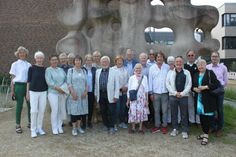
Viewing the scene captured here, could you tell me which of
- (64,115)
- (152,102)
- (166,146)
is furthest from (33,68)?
(166,146)

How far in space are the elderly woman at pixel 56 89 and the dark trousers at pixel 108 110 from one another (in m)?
0.81

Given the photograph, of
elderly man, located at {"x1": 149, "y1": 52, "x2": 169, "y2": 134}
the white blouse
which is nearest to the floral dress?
elderly man, located at {"x1": 149, "y1": 52, "x2": 169, "y2": 134}

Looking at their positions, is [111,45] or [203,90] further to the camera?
[111,45]

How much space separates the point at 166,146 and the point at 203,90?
133cm

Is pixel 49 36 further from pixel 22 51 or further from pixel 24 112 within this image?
pixel 22 51

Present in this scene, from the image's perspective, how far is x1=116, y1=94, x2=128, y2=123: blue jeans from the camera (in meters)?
7.50

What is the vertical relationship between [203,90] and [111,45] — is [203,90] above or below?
below

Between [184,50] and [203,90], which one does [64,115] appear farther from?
[184,50]

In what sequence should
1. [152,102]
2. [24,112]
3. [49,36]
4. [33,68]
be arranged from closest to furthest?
1. [33,68]
2. [152,102]
3. [24,112]
4. [49,36]

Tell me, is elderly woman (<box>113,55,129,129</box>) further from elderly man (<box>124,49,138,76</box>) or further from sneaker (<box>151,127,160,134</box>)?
sneaker (<box>151,127,160,134</box>)

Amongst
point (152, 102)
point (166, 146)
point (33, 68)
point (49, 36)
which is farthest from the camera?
point (49, 36)

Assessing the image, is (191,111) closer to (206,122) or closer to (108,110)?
(206,122)

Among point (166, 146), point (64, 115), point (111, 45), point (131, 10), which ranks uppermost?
point (131, 10)

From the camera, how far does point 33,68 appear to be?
7.05 m
